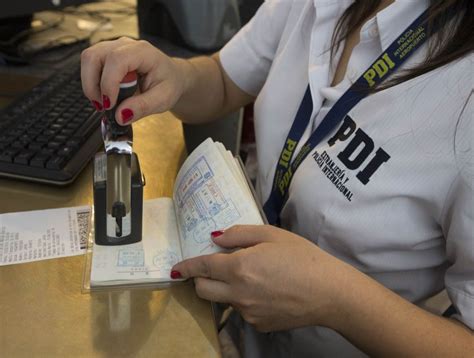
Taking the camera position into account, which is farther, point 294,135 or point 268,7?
point 268,7

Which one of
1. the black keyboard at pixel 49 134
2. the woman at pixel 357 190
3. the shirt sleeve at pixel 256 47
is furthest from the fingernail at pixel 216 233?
the shirt sleeve at pixel 256 47

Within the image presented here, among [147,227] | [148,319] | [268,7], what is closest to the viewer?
[148,319]

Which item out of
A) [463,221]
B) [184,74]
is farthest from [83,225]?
[463,221]

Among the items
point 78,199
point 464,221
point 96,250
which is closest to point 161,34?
point 78,199

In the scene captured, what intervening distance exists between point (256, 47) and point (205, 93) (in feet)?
0.40

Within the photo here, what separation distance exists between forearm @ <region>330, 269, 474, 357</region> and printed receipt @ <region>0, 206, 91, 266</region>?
0.97 ft

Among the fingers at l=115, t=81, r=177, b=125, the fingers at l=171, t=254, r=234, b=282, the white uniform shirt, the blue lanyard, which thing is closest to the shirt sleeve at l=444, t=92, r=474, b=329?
the white uniform shirt

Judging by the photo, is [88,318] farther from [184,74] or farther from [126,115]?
[184,74]

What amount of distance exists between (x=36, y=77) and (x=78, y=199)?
1.30 ft

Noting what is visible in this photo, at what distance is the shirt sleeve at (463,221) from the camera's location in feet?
1.73

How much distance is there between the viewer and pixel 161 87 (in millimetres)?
714

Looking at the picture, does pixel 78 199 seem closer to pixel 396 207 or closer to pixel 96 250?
pixel 96 250

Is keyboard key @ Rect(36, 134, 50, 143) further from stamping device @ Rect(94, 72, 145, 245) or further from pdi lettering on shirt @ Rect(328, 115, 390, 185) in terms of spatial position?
pdi lettering on shirt @ Rect(328, 115, 390, 185)

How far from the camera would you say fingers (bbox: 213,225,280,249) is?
540 millimetres
